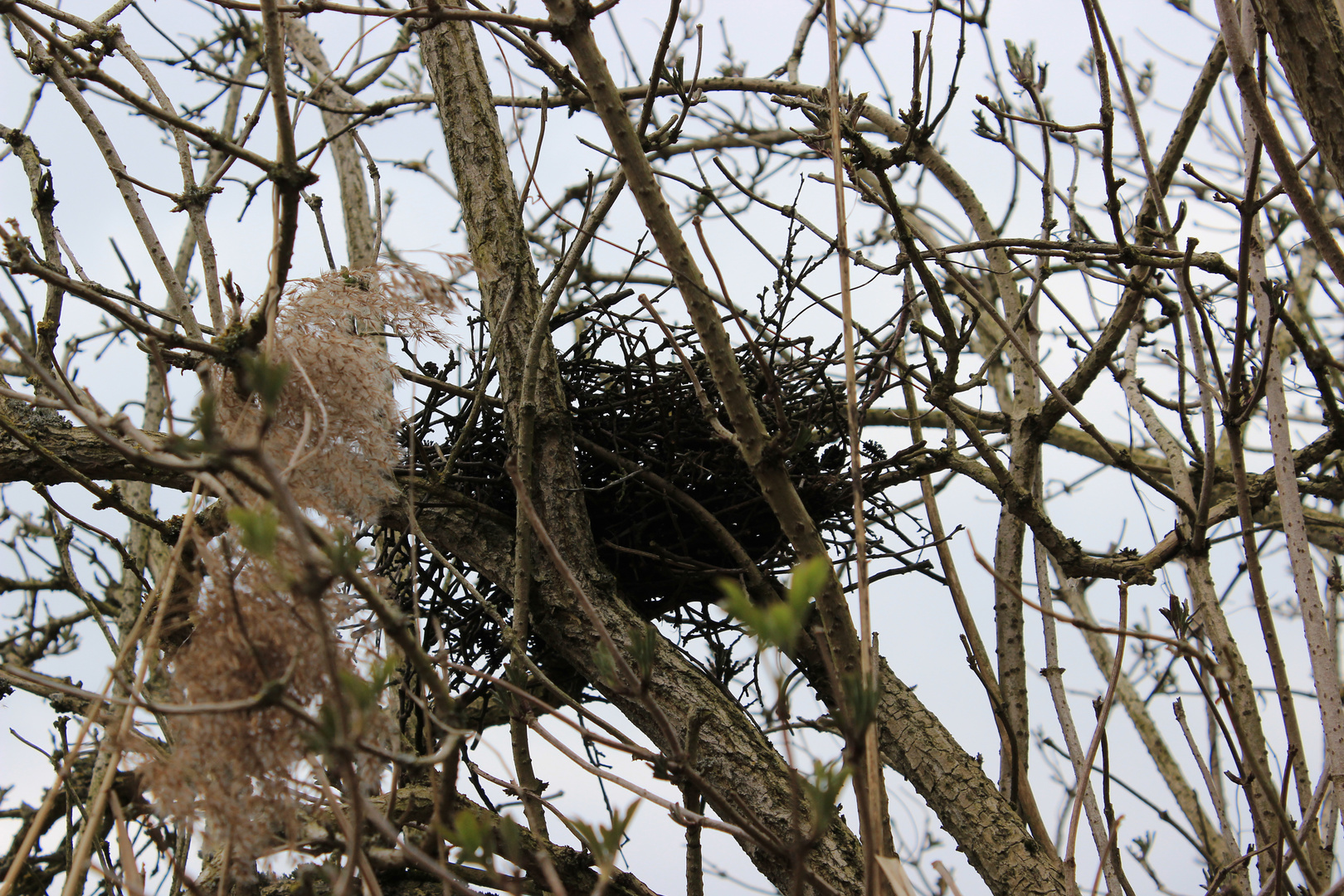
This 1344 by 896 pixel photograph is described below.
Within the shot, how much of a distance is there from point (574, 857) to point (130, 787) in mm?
749

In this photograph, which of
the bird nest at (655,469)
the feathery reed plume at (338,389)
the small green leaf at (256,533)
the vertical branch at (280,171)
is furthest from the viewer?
the bird nest at (655,469)

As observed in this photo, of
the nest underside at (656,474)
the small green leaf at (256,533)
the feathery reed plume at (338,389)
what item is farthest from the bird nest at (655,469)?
the small green leaf at (256,533)

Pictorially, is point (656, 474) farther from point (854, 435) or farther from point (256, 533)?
point (256, 533)

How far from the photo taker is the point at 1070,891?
4.50 feet

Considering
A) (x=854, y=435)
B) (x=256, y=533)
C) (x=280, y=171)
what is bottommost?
(x=256, y=533)

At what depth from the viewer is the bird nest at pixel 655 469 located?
1884mm

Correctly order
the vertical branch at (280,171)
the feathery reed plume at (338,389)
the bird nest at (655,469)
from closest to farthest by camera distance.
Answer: the vertical branch at (280,171)
the feathery reed plume at (338,389)
the bird nest at (655,469)

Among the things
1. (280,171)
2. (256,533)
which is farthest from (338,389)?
(256,533)

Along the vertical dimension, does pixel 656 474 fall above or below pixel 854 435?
above

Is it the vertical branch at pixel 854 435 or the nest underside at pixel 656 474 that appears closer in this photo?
the vertical branch at pixel 854 435

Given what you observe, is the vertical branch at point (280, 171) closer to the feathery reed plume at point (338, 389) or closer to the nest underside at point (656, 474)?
the feathery reed plume at point (338, 389)

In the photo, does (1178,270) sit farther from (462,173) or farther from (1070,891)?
(462,173)

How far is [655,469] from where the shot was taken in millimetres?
1952

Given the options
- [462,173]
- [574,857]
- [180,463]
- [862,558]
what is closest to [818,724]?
[862,558]
